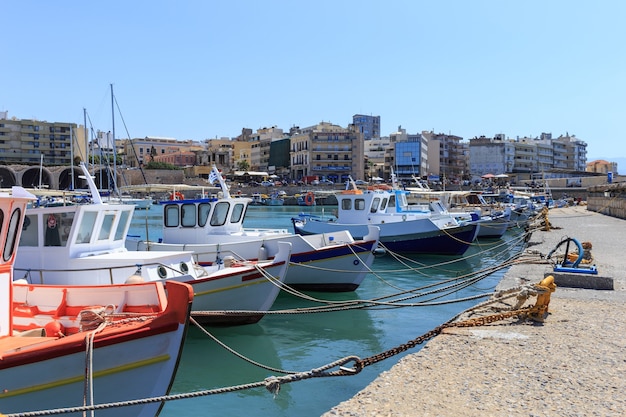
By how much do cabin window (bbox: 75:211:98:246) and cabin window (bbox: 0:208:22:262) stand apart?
14.6 ft

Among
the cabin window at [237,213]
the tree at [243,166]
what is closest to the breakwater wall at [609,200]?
the cabin window at [237,213]

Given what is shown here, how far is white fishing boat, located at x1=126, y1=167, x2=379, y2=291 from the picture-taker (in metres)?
16.5

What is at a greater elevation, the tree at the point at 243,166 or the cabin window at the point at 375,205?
the tree at the point at 243,166

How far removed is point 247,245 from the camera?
1648 cm

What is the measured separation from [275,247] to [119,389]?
393 inches

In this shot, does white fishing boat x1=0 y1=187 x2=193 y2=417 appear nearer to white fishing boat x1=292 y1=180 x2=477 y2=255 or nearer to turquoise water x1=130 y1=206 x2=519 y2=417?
turquoise water x1=130 y1=206 x2=519 y2=417

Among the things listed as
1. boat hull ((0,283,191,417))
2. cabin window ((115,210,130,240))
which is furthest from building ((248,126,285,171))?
boat hull ((0,283,191,417))

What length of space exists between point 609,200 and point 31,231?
1505 inches

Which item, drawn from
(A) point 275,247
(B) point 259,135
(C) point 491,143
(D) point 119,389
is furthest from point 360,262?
(B) point 259,135

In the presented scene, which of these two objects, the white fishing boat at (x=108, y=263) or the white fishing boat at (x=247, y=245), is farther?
the white fishing boat at (x=247, y=245)

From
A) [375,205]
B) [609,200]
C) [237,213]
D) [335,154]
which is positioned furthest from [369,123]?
[237,213]

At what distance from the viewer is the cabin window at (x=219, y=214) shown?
56.4 feet

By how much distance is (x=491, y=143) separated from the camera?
379 ft

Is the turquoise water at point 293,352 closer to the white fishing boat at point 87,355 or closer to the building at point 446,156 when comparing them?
the white fishing boat at point 87,355
